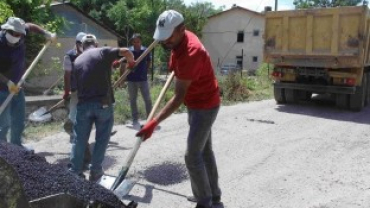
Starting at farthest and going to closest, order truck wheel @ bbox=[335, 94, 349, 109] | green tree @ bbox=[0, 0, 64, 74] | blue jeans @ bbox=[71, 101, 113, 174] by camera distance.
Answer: green tree @ bbox=[0, 0, 64, 74], truck wheel @ bbox=[335, 94, 349, 109], blue jeans @ bbox=[71, 101, 113, 174]

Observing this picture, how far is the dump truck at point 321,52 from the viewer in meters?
8.99

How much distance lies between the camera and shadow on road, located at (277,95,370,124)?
8.86 metres

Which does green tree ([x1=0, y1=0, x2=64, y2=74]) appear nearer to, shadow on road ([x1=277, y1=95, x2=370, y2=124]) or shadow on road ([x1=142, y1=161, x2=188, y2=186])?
shadow on road ([x1=277, y1=95, x2=370, y2=124])

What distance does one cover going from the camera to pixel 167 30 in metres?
3.45

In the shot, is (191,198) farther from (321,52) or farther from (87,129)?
(321,52)

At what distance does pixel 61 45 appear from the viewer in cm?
1514

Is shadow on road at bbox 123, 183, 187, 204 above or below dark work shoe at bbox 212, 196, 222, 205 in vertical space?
below

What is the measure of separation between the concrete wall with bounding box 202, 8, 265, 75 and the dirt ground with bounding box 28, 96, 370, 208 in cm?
2650

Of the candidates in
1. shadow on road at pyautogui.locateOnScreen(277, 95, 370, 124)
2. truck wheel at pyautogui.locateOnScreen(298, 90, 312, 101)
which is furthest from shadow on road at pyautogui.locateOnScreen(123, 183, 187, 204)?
truck wheel at pyautogui.locateOnScreen(298, 90, 312, 101)

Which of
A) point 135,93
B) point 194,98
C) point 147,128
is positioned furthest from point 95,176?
point 135,93

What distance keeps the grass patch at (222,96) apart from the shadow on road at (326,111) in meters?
1.45

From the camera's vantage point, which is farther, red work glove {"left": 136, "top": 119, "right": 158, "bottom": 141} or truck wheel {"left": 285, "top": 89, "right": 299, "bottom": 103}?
truck wheel {"left": 285, "top": 89, "right": 299, "bottom": 103}

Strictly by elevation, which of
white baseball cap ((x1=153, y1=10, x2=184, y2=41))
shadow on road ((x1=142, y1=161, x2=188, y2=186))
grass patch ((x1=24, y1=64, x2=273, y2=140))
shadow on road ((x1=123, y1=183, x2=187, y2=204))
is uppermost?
white baseball cap ((x1=153, y1=10, x2=184, y2=41))

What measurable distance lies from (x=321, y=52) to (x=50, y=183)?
7451 millimetres
